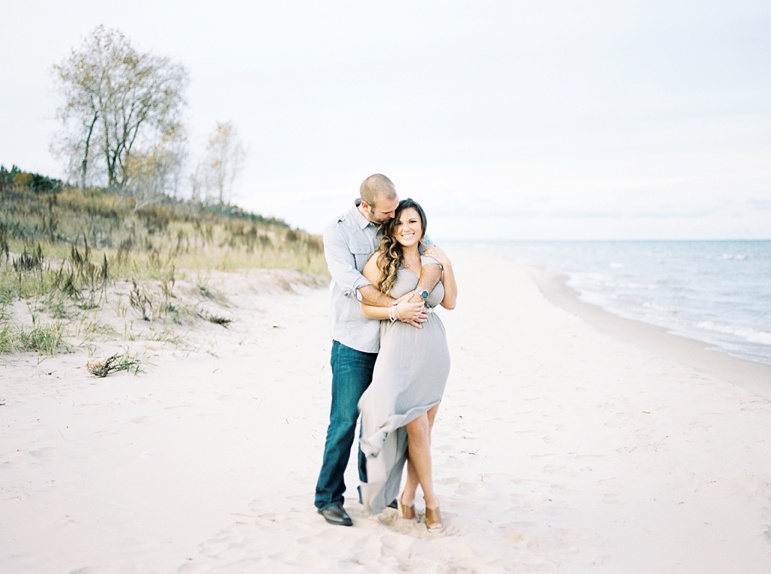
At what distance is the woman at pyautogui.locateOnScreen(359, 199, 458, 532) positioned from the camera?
11.6 feet

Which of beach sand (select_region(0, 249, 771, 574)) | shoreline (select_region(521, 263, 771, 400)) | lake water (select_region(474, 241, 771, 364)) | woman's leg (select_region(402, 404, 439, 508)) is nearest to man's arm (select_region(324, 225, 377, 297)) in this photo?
woman's leg (select_region(402, 404, 439, 508))

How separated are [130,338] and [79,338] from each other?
1.85 ft

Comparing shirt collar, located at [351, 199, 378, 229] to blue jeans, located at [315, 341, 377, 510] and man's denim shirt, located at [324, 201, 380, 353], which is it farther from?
blue jeans, located at [315, 341, 377, 510]

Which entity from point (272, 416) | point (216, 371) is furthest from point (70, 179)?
point (272, 416)

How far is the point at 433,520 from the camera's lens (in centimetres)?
364

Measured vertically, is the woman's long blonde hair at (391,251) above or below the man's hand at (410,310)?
above

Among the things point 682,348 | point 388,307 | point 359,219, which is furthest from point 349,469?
point 682,348

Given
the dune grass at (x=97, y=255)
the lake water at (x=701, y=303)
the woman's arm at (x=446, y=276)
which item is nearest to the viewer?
the woman's arm at (x=446, y=276)

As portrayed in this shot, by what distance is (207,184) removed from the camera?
37750 millimetres

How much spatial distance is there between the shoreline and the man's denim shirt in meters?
5.88

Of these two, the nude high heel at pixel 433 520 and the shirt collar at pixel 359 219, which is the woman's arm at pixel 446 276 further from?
the nude high heel at pixel 433 520

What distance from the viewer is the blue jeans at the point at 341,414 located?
12.0ft

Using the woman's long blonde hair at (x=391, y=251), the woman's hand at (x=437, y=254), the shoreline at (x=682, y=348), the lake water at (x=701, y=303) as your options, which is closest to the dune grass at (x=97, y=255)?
the woman's long blonde hair at (x=391, y=251)

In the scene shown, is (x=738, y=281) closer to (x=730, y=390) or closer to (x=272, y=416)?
(x=730, y=390)
